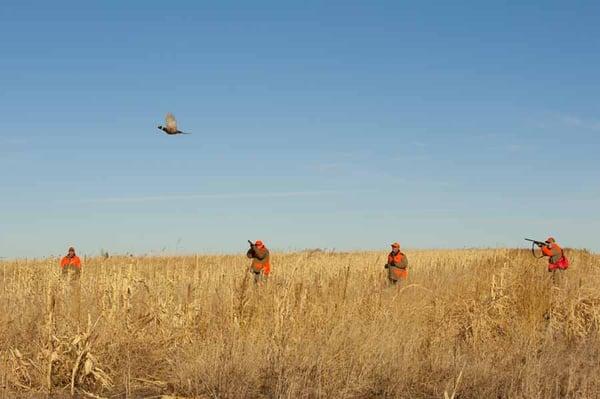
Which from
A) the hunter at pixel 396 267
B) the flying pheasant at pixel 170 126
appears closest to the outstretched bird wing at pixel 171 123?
the flying pheasant at pixel 170 126

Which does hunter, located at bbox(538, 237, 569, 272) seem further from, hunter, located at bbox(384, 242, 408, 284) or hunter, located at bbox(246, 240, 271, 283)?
hunter, located at bbox(246, 240, 271, 283)

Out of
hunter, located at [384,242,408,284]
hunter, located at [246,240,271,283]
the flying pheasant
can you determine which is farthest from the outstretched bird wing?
hunter, located at [384,242,408,284]

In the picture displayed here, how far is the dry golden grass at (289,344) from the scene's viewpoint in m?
6.20

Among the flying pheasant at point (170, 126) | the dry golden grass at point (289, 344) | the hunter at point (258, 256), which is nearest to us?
the dry golden grass at point (289, 344)

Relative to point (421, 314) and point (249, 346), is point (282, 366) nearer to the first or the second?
point (249, 346)

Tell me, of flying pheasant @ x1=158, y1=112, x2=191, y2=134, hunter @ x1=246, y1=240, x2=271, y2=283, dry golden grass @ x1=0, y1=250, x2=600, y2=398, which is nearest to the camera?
dry golden grass @ x1=0, y1=250, x2=600, y2=398

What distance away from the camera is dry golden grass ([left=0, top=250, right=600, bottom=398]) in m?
6.20

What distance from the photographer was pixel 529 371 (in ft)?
20.8

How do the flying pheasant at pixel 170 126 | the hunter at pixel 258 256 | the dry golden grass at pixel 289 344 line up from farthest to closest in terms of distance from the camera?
the hunter at pixel 258 256
the flying pheasant at pixel 170 126
the dry golden grass at pixel 289 344

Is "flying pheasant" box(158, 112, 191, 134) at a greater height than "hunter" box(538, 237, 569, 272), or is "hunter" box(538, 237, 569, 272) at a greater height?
"flying pheasant" box(158, 112, 191, 134)

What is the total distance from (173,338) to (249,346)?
138cm

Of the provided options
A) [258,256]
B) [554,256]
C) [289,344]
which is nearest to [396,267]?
[258,256]

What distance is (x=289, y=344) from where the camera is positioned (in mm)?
7035

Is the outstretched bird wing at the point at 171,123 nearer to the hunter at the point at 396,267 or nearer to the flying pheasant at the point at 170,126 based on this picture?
the flying pheasant at the point at 170,126
